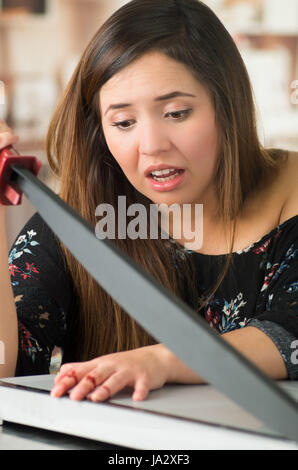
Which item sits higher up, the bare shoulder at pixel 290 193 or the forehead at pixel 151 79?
the forehead at pixel 151 79

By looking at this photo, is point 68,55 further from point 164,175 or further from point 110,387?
point 110,387

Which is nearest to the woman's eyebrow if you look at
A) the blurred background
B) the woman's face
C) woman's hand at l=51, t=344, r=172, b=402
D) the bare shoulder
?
the woman's face

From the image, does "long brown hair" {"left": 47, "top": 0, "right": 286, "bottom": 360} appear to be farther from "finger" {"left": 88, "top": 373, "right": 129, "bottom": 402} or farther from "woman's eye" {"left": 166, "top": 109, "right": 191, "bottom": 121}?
"finger" {"left": 88, "top": 373, "right": 129, "bottom": 402}

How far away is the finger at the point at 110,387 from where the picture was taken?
0.59m

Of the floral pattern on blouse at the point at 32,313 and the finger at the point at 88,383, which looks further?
the floral pattern on blouse at the point at 32,313

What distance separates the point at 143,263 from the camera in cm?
101

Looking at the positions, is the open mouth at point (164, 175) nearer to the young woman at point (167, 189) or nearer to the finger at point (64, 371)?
the young woman at point (167, 189)

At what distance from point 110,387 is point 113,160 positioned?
1.68ft

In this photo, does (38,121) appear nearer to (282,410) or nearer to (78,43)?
(78,43)

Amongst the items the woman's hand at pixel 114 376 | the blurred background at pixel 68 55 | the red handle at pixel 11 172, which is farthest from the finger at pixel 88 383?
the blurred background at pixel 68 55

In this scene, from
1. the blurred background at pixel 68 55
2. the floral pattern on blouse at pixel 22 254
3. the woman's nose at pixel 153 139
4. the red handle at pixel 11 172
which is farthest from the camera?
the blurred background at pixel 68 55

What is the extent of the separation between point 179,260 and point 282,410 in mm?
583

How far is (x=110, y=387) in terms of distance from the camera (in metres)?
0.61
